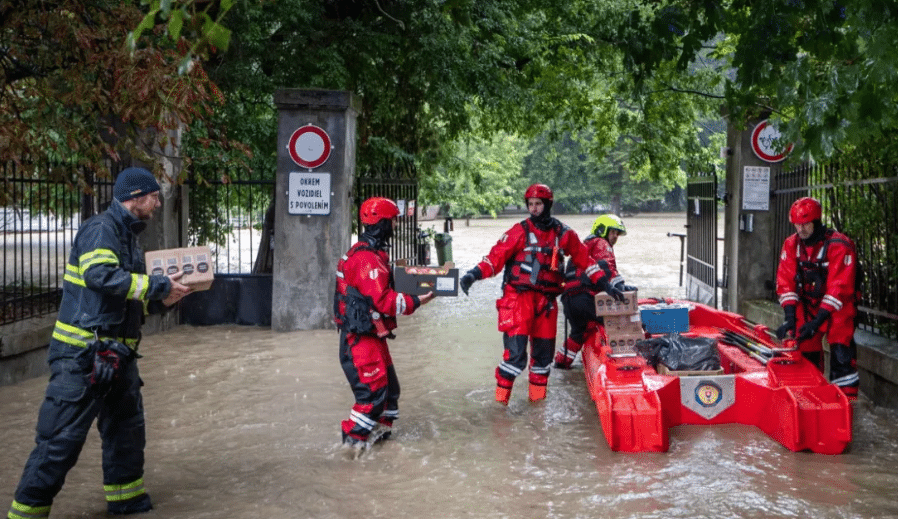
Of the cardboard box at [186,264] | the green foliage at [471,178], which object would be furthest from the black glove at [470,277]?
the green foliage at [471,178]

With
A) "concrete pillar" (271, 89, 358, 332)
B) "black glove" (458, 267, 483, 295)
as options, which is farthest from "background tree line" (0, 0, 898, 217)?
"black glove" (458, 267, 483, 295)

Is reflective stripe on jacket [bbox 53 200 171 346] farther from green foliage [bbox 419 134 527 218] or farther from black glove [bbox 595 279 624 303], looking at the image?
green foliage [bbox 419 134 527 218]

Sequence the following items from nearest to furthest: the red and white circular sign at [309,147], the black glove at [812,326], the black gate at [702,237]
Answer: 1. the black glove at [812,326]
2. the red and white circular sign at [309,147]
3. the black gate at [702,237]

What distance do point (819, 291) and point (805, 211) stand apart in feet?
2.29

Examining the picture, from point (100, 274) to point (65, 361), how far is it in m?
0.53

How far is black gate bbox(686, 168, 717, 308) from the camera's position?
1462cm

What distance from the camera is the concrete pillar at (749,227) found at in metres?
12.8

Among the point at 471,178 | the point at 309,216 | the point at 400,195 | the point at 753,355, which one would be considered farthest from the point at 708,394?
the point at 471,178

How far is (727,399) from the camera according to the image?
25.7 feet

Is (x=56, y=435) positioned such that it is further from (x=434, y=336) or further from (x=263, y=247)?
(x=263, y=247)

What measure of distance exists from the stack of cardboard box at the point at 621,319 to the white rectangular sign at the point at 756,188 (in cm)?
490

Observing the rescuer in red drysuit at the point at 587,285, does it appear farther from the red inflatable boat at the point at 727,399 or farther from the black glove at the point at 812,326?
the black glove at the point at 812,326

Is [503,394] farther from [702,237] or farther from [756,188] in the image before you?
[702,237]

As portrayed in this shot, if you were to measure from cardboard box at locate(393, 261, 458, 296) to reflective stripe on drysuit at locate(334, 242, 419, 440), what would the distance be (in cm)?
9
